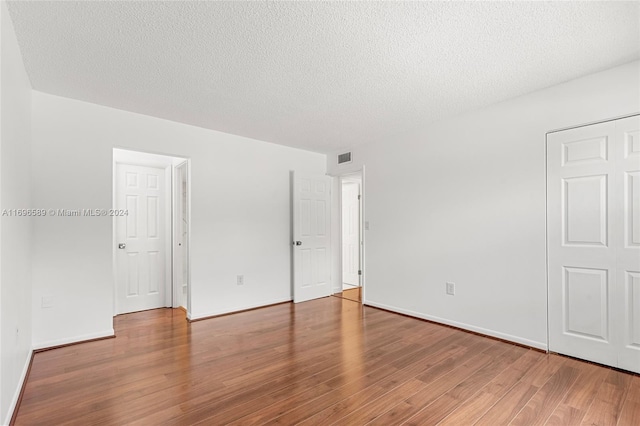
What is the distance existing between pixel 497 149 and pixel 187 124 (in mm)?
3609

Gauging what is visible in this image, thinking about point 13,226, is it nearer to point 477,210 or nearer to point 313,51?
point 313,51

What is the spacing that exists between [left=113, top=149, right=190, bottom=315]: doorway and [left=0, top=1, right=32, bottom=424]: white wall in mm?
1600

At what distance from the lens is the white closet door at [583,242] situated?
2.63 metres

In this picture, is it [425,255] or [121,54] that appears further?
[425,255]

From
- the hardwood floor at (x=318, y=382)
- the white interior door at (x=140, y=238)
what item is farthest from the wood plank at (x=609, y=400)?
the white interior door at (x=140, y=238)

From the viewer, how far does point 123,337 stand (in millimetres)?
3373

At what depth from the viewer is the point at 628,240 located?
254 centimetres

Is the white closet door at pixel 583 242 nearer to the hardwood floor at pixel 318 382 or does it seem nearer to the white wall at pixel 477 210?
the white wall at pixel 477 210

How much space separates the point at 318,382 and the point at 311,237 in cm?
289

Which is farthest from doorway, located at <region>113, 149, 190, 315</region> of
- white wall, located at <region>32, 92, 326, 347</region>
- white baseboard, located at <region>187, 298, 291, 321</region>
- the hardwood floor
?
the hardwood floor

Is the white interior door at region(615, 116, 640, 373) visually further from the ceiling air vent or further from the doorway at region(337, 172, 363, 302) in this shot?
the doorway at region(337, 172, 363, 302)

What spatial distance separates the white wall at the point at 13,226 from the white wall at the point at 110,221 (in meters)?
0.33

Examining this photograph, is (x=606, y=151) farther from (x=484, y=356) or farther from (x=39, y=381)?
(x=39, y=381)

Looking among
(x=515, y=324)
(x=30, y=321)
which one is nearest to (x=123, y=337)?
(x=30, y=321)
